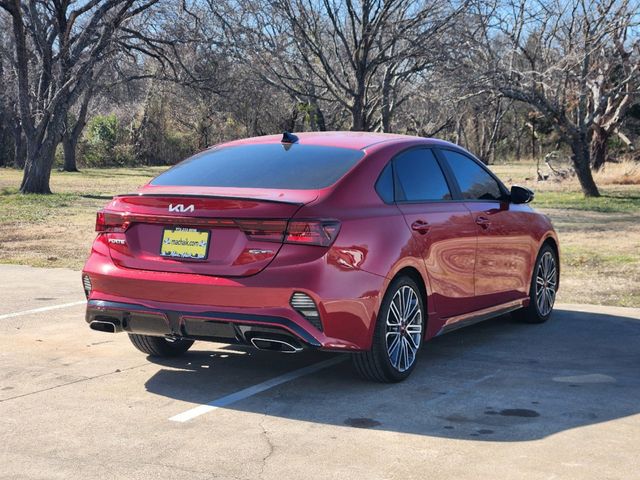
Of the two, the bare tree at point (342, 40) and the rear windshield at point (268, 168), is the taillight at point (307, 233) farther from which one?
the bare tree at point (342, 40)

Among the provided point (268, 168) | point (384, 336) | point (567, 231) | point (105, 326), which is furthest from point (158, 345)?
point (567, 231)

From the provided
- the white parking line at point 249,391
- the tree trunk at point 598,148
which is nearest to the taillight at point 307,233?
the white parking line at point 249,391

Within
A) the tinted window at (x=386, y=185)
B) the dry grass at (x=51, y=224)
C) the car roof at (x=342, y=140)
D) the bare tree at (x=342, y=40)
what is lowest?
the dry grass at (x=51, y=224)

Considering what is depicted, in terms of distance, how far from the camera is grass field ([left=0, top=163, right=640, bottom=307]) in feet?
37.8

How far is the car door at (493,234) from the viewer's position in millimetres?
7621

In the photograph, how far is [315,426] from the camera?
5418mm

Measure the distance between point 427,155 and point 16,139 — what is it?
4670cm

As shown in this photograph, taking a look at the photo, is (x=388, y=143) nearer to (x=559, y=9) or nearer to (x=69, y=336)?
(x=69, y=336)

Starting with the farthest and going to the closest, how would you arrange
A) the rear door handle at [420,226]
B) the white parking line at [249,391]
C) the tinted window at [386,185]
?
the rear door handle at [420,226], the tinted window at [386,185], the white parking line at [249,391]

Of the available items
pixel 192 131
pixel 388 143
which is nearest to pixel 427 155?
pixel 388 143

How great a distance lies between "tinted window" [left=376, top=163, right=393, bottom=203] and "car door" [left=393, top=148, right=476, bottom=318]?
2.7 inches

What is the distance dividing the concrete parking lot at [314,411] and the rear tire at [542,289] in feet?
1.61

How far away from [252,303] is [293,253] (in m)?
0.38

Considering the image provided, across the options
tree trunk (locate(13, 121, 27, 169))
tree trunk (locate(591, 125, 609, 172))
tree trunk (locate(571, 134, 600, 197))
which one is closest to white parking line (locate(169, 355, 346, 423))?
tree trunk (locate(571, 134, 600, 197))
